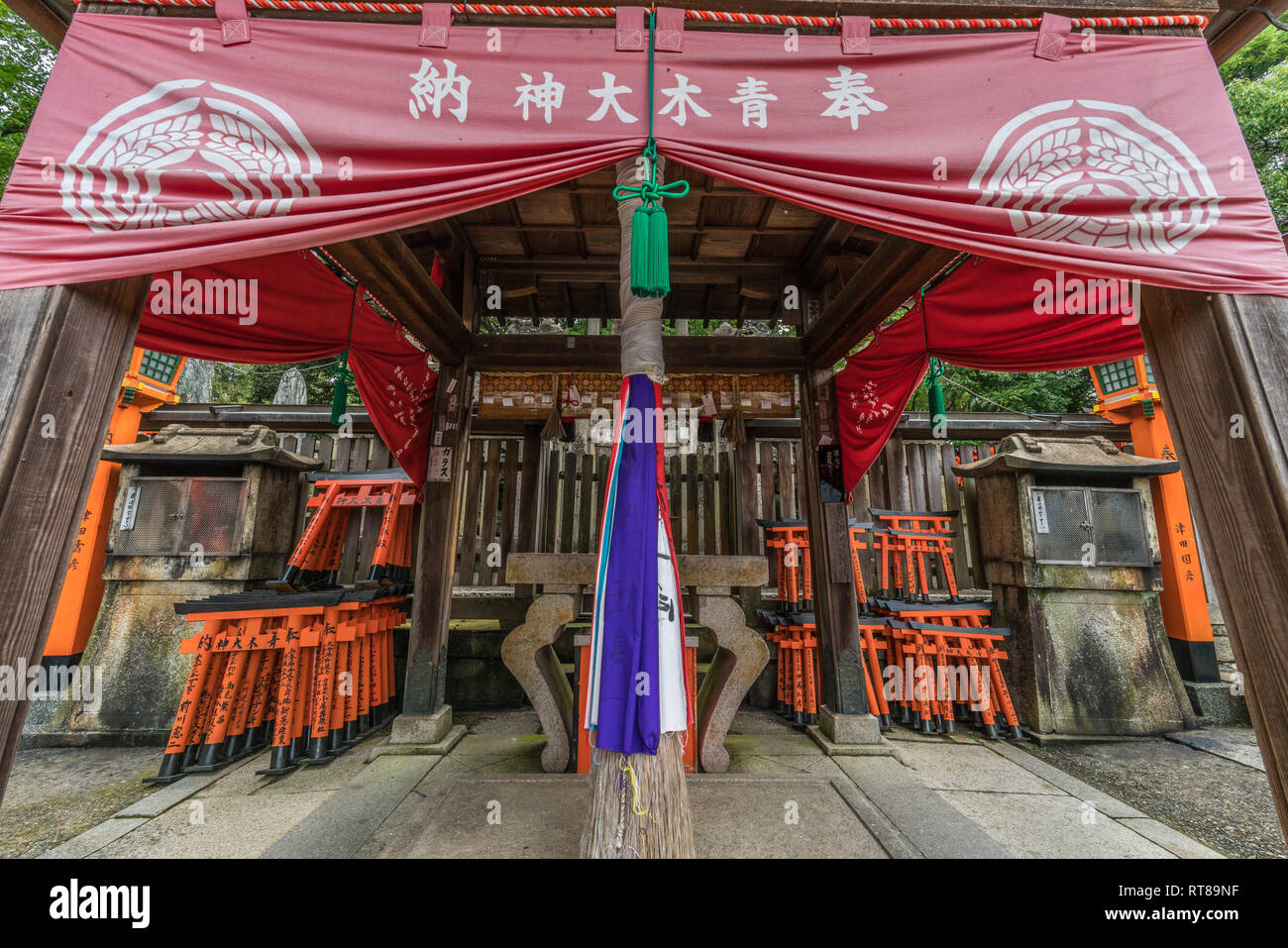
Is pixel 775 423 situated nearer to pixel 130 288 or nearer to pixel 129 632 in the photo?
pixel 130 288

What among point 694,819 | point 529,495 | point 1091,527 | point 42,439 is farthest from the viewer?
point 529,495

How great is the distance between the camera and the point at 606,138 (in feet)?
6.61

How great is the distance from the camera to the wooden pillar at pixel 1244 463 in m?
1.72

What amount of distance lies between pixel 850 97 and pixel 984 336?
2.55m

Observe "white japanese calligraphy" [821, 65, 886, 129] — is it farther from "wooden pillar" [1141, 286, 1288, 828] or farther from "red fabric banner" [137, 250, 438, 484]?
"red fabric banner" [137, 250, 438, 484]

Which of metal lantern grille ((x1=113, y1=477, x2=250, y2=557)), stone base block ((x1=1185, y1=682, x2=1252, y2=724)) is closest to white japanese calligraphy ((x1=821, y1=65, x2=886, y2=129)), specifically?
metal lantern grille ((x1=113, y1=477, x2=250, y2=557))

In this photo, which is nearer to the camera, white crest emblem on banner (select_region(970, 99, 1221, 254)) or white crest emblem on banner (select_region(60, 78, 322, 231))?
white crest emblem on banner (select_region(60, 78, 322, 231))

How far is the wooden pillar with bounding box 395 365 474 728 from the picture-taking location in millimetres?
4164

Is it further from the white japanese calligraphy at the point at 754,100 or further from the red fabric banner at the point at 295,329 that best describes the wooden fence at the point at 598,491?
the white japanese calligraphy at the point at 754,100

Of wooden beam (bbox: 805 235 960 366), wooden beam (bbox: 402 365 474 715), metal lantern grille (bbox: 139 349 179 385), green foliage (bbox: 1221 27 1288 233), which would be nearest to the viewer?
wooden beam (bbox: 805 235 960 366)

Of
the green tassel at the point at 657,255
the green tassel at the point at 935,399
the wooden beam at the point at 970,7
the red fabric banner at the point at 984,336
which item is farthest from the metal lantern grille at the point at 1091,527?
the green tassel at the point at 657,255

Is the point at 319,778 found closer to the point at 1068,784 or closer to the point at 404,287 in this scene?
the point at 404,287

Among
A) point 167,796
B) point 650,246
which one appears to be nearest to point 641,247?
point 650,246

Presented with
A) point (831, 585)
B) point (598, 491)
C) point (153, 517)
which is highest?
point (598, 491)
